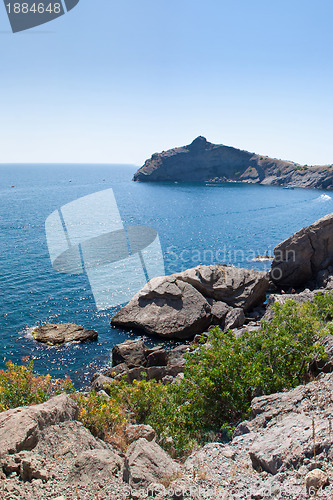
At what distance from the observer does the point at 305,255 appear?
47.6m

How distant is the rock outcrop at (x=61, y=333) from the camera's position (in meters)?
34.2

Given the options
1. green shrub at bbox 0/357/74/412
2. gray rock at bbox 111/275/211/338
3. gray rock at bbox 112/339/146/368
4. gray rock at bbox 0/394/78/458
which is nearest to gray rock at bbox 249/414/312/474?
gray rock at bbox 0/394/78/458

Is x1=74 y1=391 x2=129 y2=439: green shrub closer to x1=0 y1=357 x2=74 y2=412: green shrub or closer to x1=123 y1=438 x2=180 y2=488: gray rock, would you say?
x1=0 y1=357 x2=74 y2=412: green shrub

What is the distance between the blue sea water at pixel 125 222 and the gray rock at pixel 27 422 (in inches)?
672

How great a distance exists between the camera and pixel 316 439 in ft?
32.9

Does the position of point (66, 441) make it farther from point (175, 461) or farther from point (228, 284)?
point (228, 284)

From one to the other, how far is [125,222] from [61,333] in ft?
199

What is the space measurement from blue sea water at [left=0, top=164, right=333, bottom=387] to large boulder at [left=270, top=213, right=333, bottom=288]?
10797 mm

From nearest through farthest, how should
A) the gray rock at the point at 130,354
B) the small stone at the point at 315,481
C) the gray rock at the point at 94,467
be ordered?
the small stone at the point at 315,481 < the gray rock at the point at 94,467 < the gray rock at the point at 130,354

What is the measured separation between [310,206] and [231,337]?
116871 mm

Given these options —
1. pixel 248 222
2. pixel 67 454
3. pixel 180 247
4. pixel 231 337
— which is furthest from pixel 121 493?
pixel 248 222

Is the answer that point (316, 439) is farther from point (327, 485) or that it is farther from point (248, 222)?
point (248, 222)

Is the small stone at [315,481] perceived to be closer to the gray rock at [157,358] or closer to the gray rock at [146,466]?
the gray rock at [146,466]

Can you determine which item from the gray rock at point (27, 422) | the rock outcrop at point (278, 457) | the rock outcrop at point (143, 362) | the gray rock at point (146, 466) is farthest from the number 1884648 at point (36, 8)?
the rock outcrop at point (143, 362)
